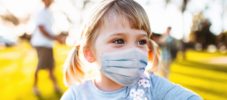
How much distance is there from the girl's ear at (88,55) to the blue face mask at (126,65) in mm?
143

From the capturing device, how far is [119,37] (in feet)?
9.59

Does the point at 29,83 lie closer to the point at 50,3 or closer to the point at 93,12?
the point at 50,3

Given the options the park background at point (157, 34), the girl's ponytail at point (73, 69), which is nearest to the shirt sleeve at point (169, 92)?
the girl's ponytail at point (73, 69)

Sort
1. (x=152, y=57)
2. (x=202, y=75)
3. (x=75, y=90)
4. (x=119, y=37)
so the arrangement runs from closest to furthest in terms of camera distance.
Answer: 1. (x=119, y=37)
2. (x=75, y=90)
3. (x=152, y=57)
4. (x=202, y=75)

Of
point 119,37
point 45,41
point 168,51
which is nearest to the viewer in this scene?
point 119,37

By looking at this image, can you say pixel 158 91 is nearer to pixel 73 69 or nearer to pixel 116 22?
pixel 116 22

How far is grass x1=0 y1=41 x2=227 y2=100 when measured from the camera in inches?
257

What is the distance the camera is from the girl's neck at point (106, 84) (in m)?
3.00

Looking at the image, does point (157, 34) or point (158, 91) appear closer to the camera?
point (158, 91)

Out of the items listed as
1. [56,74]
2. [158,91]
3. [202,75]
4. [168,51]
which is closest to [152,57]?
[158,91]

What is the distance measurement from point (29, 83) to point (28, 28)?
0.61m

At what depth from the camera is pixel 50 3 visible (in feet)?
20.6

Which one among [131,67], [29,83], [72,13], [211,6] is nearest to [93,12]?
[131,67]

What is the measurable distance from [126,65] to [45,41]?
353 centimetres
